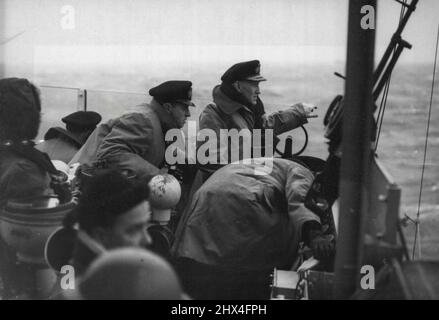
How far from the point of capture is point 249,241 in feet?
10.9

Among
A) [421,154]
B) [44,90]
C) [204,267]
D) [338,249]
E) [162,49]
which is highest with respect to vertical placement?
[162,49]

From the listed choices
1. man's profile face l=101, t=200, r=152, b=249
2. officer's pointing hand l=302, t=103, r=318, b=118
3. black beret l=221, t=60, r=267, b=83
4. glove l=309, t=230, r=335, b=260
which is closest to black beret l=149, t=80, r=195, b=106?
black beret l=221, t=60, r=267, b=83

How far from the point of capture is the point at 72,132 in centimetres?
391

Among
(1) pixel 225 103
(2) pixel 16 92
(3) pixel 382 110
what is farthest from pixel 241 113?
(2) pixel 16 92

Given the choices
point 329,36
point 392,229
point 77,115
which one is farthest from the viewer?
point 77,115

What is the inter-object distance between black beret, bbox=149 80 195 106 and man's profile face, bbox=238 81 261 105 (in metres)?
Answer: 0.26

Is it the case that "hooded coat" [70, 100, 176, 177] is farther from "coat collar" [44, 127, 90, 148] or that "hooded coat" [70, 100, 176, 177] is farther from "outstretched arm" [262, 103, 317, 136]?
"outstretched arm" [262, 103, 317, 136]

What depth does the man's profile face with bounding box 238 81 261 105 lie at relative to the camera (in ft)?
11.5

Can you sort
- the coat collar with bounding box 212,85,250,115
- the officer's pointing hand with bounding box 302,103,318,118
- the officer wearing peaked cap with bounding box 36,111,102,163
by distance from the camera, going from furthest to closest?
1. the officer wearing peaked cap with bounding box 36,111,102,163
2. the coat collar with bounding box 212,85,250,115
3. the officer's pointing hand with bounding box 302,103,318,118

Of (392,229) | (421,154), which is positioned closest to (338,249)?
(392,229)

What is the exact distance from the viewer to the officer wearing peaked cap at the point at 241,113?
3495 millimetres

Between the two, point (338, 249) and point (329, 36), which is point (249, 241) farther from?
point (329, 36)

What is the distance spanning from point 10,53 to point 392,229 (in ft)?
6.42

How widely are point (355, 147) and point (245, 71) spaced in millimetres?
816
